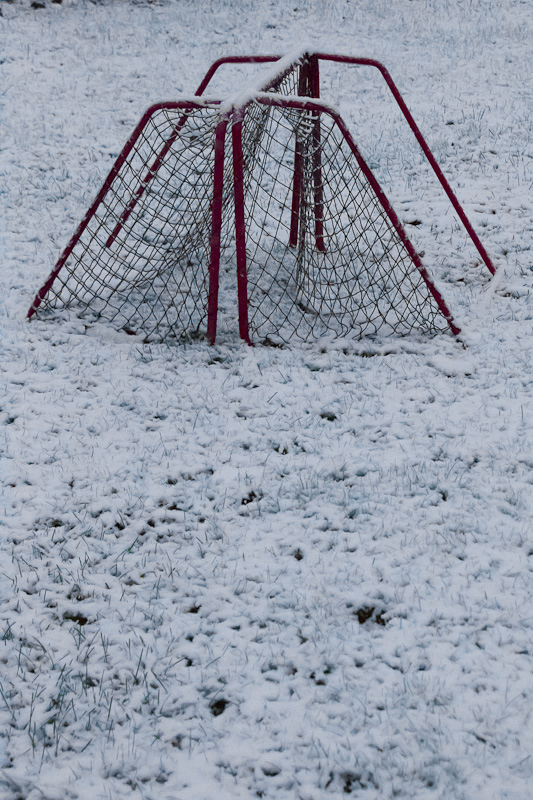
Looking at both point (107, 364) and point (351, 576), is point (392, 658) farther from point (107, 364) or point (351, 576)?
point (107, 364)

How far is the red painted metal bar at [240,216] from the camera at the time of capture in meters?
4.26

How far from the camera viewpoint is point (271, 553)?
3246 millimetres

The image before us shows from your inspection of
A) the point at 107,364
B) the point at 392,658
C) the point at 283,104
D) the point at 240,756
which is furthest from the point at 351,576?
the point at 283,104

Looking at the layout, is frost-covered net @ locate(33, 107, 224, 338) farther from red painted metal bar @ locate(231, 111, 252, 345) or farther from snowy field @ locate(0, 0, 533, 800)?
red painted metal bar @ locate(231, 111, 252, 345)

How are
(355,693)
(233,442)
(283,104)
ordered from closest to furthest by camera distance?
1. (355,693)
2. (233,442)
3. (283,104)

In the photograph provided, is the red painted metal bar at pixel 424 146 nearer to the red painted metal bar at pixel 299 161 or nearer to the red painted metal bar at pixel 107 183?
the red painted metal bar at pixel 299 161

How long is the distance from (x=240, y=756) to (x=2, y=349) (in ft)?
11.2

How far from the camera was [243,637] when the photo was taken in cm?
286

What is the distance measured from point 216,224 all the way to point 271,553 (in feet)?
7.52

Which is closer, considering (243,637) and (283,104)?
(243,637)

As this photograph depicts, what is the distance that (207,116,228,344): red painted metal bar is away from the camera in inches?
166

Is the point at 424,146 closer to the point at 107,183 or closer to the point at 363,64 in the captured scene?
the point at 363,64

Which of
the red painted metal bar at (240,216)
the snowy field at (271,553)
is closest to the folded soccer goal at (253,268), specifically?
the red painted metal bar at (240,216)

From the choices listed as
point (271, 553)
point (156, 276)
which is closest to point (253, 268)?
point (156, 276)
